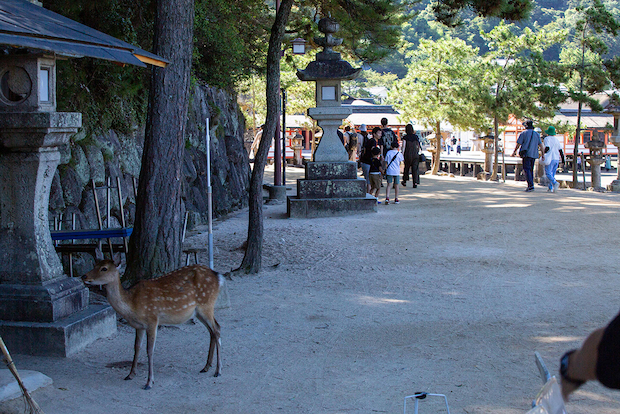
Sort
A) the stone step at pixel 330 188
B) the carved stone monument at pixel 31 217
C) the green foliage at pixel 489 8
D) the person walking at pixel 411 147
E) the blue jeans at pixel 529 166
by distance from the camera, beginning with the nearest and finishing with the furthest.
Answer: the carved stone monument at pixel 31 217
the green foliage at pixel 489 8
the stone step at pixel 330 188
the blue jeans at pixel 529 166
the person walking at pixel 411 147

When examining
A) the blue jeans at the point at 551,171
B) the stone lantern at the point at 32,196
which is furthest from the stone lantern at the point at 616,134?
the stone lantern at the point at 32,196

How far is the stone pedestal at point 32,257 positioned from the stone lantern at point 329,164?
7.24 meters

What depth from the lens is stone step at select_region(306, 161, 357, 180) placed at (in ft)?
40.4

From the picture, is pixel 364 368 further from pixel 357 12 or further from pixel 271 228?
pixel 357 12

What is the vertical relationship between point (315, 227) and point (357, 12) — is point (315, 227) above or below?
below

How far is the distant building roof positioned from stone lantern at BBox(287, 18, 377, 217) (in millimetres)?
7361

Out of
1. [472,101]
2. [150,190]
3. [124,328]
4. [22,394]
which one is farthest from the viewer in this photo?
[472,101]

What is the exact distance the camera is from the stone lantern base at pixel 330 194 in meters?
11.9

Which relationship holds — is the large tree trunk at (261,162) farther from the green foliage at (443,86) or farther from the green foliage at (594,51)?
the green foliage at (443,86)

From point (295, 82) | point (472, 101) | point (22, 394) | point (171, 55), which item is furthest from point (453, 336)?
point (295, 82)

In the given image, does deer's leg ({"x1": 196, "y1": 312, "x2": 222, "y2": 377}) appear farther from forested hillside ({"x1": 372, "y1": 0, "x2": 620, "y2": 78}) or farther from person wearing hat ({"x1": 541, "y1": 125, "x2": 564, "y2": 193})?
forested hillside ({"x1": 372, "y1": 0, "x2": 620, "y2": 78})

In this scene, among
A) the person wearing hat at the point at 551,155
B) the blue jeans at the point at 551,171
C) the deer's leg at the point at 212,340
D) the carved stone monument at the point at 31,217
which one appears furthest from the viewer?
the blue jeans at the point at 551,171

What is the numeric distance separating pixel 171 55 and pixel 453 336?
3.83 meters

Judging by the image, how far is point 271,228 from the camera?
34.8 feet
